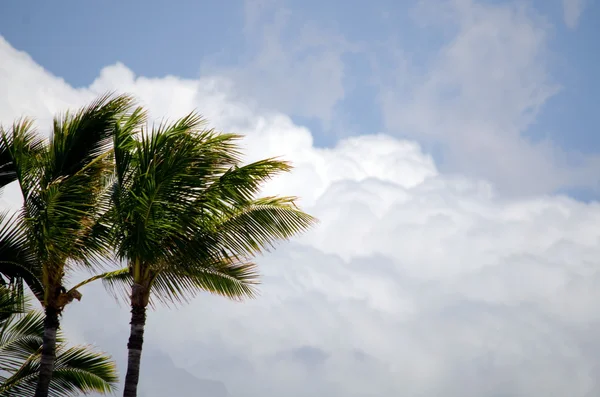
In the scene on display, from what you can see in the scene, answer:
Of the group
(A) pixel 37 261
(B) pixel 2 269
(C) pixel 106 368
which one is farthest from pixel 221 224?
(C) pixel 106 368

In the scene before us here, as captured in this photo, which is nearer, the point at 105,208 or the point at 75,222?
the point at 75,222

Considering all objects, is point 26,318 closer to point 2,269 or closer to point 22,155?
point 2,269

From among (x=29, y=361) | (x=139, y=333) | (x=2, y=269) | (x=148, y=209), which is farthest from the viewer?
(x=29, y=361)

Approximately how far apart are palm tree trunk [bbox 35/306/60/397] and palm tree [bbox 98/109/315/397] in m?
1.79

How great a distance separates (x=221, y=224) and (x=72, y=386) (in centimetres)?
750

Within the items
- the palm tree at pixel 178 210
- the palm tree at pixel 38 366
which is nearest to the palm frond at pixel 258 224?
the palm tree at pixel 178 210

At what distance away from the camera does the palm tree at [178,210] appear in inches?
534

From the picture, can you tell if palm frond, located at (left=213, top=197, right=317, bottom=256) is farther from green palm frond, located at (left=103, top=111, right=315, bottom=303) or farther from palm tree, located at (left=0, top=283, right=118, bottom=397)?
palm tree, located at (left=0, top=283, right=118, bottom=397)

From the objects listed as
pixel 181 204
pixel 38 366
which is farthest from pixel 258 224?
pixel 38 366

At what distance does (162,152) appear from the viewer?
44.6 ft

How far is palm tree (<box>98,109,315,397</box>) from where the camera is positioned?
13.6 meters

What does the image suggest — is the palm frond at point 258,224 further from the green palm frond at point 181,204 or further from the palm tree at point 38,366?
the palm tree at point 38,366

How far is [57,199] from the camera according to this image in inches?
538

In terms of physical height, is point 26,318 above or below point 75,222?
above
